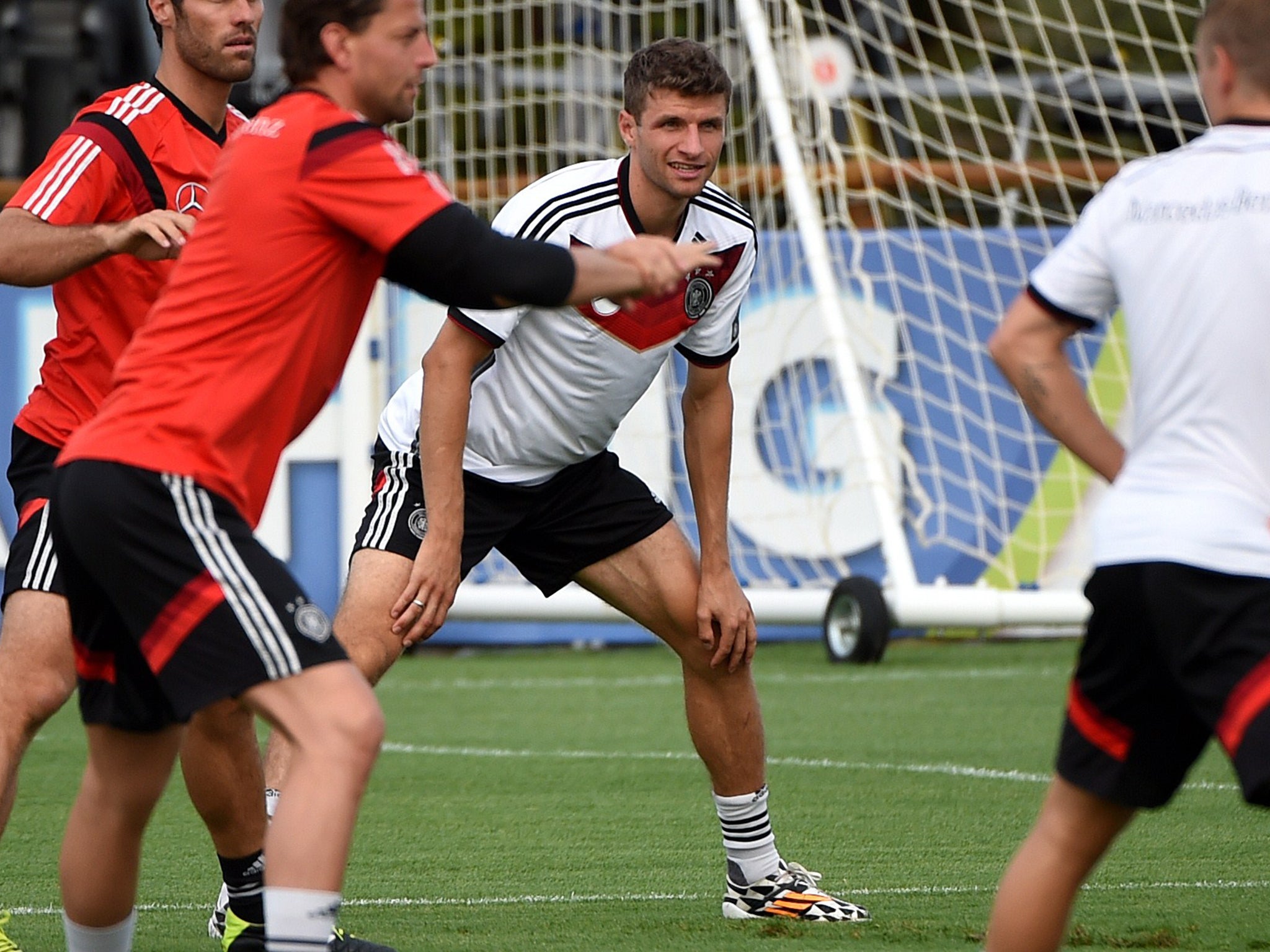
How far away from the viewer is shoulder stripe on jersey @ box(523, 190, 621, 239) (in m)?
4.64

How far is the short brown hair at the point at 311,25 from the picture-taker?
3.25m

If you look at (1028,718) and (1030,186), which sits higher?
(1030,186)

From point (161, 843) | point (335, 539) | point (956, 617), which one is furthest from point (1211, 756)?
point (335, 539)

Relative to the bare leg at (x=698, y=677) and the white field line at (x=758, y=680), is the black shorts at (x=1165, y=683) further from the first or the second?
the white field line at (x=758, y=680)

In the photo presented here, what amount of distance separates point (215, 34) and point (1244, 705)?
2.62 m

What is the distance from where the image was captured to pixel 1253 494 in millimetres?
3021

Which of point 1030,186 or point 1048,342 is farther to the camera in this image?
point 1030,186

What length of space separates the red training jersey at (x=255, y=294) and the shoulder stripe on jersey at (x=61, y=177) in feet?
3.32

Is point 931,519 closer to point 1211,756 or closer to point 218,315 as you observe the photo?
point 1211,756

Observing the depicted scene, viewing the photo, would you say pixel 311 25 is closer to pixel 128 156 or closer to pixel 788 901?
pixel 128 156

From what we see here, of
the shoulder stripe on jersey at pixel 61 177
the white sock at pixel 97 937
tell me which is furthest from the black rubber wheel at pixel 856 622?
the white sock at pixel 97 937

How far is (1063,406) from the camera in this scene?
3.24 metres

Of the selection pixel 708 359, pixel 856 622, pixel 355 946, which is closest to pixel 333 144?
pixel 355 946

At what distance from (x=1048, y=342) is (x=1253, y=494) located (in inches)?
16.0
